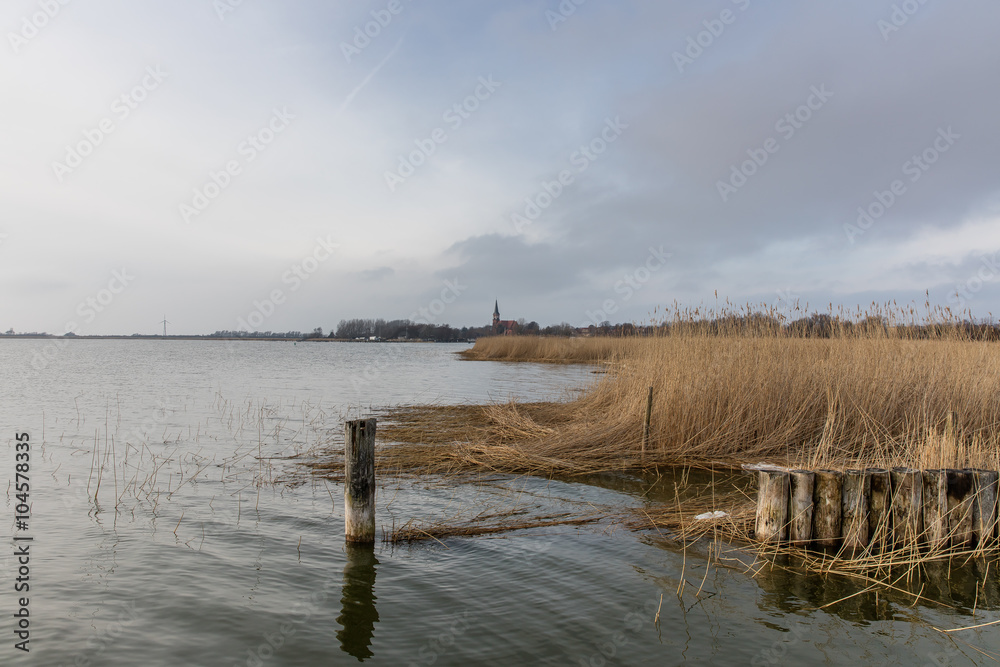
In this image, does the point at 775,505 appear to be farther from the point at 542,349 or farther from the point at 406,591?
the point at 542,349

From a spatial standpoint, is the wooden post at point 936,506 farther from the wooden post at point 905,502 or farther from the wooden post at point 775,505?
the wooden post at point 775,505

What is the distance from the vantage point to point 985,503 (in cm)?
550

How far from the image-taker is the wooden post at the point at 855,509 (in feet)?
17.5

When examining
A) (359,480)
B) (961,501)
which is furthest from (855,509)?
(359,480)

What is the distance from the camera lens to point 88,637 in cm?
397

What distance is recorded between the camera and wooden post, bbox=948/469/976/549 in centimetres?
546

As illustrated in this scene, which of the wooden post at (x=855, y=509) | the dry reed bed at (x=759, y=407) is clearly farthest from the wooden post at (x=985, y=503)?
the dry reed bed at (x=759, y=407)

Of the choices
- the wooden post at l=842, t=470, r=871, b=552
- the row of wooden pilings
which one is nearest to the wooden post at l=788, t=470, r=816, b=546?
the row of wooden pilings

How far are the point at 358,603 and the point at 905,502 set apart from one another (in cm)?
504

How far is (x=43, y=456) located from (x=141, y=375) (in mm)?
18262

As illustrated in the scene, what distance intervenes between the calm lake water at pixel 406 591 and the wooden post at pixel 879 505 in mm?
584

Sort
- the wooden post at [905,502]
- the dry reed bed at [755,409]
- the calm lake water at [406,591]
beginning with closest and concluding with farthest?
the calm lake water at [406,591]
the wooden post at [905,502]
the dry reed bed at [755,409]

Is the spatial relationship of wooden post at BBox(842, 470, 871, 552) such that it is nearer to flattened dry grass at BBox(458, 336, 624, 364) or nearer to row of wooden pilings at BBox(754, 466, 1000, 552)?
row of wooden pilings at BBox(754, 466, 1000, 552)

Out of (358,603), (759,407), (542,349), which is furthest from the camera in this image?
(542,349)
